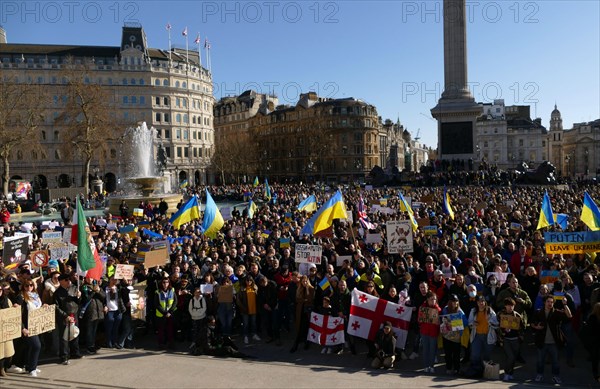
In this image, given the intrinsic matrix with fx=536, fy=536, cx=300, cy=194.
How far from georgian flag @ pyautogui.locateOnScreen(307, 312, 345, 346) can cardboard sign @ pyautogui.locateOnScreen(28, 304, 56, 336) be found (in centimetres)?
471

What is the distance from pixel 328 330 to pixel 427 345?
6.39 feet

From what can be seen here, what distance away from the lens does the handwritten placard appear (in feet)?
28.7

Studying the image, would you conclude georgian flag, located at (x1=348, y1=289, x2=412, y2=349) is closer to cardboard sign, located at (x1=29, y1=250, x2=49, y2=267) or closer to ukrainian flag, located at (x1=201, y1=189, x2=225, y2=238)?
ukrainian flag, located at (x1=201, y1=189, x2=225, y2=238)

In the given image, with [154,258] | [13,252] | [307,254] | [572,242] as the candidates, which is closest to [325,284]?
[307,254]

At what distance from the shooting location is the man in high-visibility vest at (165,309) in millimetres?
10805

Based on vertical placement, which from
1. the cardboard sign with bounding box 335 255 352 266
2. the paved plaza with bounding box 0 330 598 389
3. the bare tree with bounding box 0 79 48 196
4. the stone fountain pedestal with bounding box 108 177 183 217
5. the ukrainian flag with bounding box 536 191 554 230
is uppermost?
the bare tree with bounding box 0 79 48 196

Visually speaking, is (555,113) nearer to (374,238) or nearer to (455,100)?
(455,100)

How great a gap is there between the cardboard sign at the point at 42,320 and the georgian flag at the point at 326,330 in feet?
15.4

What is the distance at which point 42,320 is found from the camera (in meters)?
9.34

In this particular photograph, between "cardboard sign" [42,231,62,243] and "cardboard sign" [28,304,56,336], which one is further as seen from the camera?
"cardboard sign" [42,231,62,243]

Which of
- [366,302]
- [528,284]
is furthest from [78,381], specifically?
[528,284]

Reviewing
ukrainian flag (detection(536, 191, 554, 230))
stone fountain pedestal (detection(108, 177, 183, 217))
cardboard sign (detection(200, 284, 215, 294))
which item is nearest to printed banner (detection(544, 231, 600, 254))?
ukrainian flag (detection(536, 191, 554, 230))

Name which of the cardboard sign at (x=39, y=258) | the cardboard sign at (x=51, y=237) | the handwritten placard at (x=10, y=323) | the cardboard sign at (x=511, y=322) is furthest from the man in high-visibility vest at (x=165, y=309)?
the cardboard sign at (x=51, y=237)

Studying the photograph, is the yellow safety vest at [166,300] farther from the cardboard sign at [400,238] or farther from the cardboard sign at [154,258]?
the cardboard sign at [400,238]
